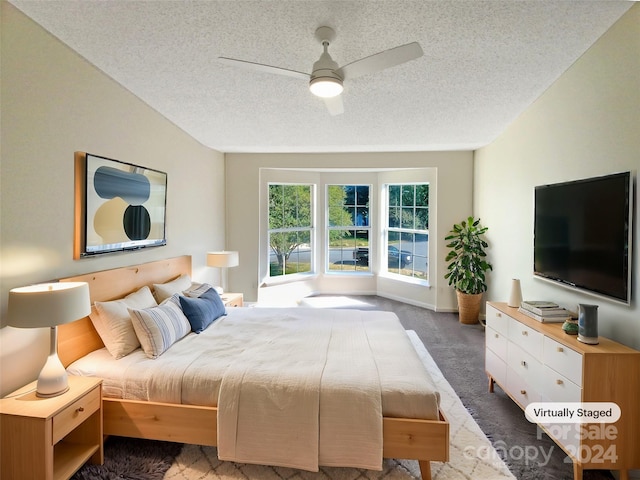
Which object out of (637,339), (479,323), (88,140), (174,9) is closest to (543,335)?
(637,339)

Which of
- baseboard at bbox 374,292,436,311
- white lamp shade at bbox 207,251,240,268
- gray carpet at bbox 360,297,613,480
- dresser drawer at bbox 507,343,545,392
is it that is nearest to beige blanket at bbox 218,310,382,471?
gray carpet at bbox 360,297,613,480

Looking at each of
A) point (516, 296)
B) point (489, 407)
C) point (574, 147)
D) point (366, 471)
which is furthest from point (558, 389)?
point (574, 147)

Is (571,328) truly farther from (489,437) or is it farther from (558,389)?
(489,437)

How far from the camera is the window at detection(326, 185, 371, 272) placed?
5922mm

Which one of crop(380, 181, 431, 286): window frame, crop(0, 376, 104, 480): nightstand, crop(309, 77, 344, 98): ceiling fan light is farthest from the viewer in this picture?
crop(380, 181, 431, 286): window frame

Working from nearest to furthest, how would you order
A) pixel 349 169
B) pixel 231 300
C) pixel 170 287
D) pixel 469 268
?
pixel 170 287, pixel 231 300, pixel 469 268, pixel 349 169

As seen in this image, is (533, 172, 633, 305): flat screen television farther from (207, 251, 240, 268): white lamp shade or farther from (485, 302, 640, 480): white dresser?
(207, 251, 240, 268): white lamp shade

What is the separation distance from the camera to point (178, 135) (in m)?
3.68

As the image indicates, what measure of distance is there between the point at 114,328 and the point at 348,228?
4.36 m

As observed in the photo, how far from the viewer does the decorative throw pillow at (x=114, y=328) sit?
219 centimetres

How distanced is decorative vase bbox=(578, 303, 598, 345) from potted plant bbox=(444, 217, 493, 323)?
2.48 m

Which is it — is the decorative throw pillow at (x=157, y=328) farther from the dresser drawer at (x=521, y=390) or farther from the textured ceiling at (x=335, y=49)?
the dresser drawer at (x=521, y=390)

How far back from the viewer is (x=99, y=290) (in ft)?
7.84

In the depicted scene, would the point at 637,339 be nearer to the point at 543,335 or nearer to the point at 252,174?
the point at 543,335
